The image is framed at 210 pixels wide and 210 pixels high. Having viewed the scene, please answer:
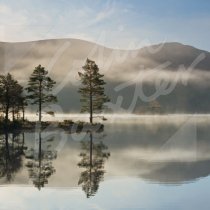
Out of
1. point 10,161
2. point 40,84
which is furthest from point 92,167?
point 40,84

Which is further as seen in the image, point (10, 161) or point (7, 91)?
point (7, 91)

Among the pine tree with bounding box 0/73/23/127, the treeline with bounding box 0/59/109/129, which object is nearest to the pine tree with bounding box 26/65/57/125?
the treeline with bounding box 0/59/109/129

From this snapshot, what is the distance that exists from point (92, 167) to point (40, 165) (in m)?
3.16

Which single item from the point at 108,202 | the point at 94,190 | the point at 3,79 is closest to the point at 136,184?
the point at 94,190

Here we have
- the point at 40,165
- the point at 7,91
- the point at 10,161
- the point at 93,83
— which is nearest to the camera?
the point at 40,165

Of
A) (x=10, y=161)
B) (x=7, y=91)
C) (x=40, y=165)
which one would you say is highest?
(x=7, y=91)

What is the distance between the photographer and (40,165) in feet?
92.8

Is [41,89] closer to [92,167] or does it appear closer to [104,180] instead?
[92,167]

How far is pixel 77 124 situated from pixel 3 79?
13.2 metres

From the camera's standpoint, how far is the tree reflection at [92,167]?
807 inches

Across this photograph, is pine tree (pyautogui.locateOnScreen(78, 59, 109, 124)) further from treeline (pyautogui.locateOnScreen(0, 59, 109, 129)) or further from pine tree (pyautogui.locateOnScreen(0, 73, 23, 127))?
pine tree (pyautogui.locateOnScreen(0, 73, 23, 127))

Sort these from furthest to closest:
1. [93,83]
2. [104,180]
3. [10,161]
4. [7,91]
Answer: [93,83] → [7,91] → [10,161] → [104,180]

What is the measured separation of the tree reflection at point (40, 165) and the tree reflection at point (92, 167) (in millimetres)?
1639

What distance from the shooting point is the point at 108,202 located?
17.4m
